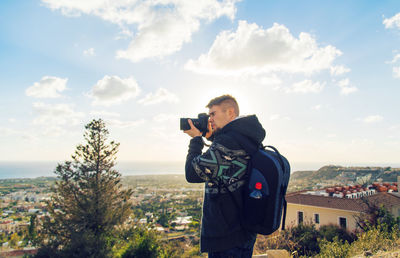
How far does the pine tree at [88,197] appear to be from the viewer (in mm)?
13836

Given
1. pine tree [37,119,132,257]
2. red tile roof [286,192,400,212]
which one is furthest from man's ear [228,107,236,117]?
red tile roof [286,192,400,212]

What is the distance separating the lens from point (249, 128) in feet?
5.15

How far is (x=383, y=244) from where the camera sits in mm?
4121

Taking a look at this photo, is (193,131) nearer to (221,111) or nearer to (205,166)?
(221,111)

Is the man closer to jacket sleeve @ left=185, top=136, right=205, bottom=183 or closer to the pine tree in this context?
jacket sleeve @ left=185, top=136, right=205, bottom=183

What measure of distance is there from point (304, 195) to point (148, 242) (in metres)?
19.2

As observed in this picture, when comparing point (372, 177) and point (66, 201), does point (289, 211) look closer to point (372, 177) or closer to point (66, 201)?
point (66, 201)

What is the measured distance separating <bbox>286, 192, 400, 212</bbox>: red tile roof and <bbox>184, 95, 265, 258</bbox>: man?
1999 cm

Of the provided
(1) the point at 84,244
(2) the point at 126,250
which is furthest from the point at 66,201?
(2) the point at 126,250

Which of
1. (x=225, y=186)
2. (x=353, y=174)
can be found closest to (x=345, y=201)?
(x=225, y=186)

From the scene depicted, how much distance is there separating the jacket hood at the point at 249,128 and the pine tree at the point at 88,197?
13.0m

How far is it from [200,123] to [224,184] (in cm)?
53

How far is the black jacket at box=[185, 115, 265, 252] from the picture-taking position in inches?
59.7

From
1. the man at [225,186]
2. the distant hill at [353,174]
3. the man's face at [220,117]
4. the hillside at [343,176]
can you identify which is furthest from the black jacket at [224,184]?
the distant hill at [353,174]
